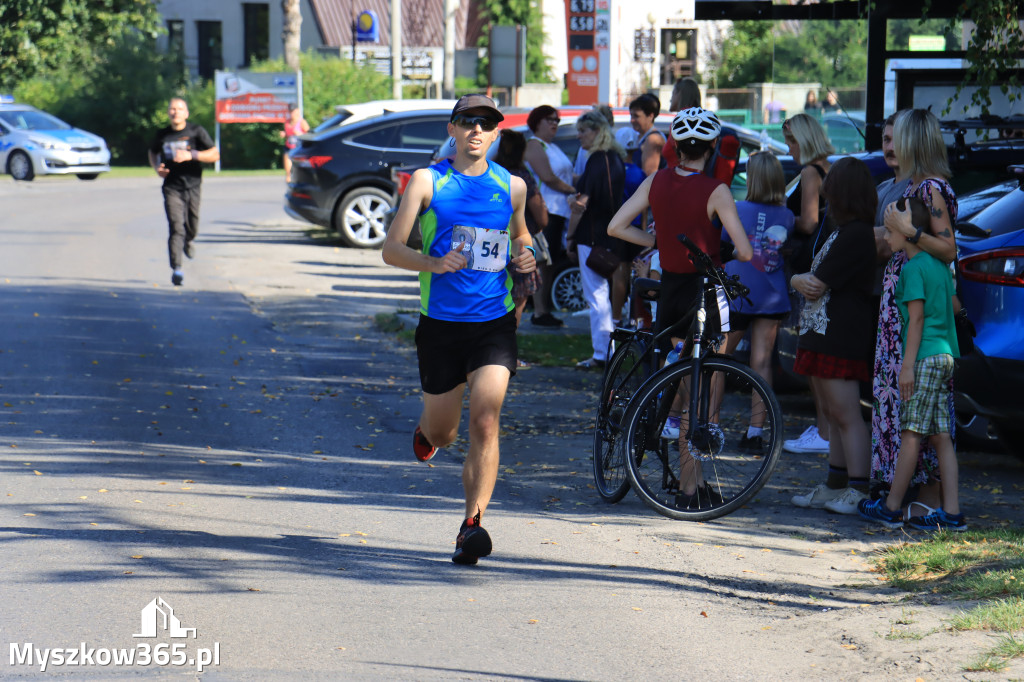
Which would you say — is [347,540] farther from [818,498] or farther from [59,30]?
[59,30]

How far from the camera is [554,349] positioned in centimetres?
1130

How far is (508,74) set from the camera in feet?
74.2

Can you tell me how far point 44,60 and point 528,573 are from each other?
45.5 m

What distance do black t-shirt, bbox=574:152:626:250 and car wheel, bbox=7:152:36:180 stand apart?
1059 inches

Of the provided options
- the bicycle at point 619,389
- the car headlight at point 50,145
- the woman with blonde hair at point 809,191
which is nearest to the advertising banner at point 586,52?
the car headlight at point 50,145

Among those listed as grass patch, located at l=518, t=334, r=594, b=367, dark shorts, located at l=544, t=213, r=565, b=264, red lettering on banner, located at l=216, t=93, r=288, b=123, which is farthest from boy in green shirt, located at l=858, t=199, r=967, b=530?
red lettering on banner, located at l=216, t=93, r=288, b=123

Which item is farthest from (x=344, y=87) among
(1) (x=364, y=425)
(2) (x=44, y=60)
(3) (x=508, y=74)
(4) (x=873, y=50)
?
(1) (x=364, y=425)

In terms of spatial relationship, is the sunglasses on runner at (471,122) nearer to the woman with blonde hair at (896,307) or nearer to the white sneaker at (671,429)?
→ the white sneaker at (671,429)

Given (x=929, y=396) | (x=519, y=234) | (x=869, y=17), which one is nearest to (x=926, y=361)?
(x=929, y=396)

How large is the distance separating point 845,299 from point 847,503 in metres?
1.01

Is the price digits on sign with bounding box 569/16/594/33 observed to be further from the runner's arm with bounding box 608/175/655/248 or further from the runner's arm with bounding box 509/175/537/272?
the runner's arm with bounding box 509/175/537/272

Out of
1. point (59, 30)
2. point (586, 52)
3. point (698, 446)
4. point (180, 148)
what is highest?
point (59, 30)

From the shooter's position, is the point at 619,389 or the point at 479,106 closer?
the point at 479,106

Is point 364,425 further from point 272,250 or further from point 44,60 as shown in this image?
point 44,60
